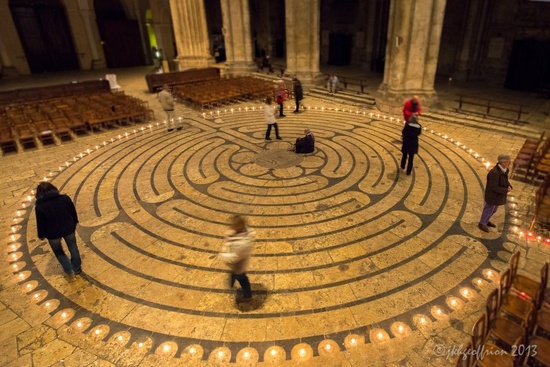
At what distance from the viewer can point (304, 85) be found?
19.6 metres

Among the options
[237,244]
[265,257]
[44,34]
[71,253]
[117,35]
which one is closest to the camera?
[237,244]

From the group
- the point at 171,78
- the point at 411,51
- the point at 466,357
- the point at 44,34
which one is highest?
the point at 44,34

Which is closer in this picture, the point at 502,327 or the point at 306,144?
the point at 502,327

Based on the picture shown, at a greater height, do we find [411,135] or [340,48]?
[340,48]

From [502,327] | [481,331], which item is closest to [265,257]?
[481,331]

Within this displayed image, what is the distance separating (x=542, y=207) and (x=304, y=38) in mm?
15448

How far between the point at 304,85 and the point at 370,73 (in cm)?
687

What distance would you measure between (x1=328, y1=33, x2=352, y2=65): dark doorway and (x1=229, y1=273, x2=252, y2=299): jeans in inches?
995

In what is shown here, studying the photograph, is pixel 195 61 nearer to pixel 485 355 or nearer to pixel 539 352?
pixel 485 355

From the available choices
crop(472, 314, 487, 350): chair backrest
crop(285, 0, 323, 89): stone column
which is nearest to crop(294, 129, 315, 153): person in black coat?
crop(472, 314, 487, 350): chair backrest

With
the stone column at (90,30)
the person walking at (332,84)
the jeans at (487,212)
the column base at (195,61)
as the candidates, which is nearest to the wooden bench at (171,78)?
the column base at (195,61)

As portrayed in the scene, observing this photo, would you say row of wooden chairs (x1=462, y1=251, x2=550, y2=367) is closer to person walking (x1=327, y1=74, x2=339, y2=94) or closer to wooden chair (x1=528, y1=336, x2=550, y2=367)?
wooden chair (x1=528, y1=336, x2=550, y2=367)

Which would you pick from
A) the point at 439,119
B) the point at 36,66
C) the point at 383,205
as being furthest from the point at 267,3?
the point at 383,205

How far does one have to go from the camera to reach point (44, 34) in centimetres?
2872
